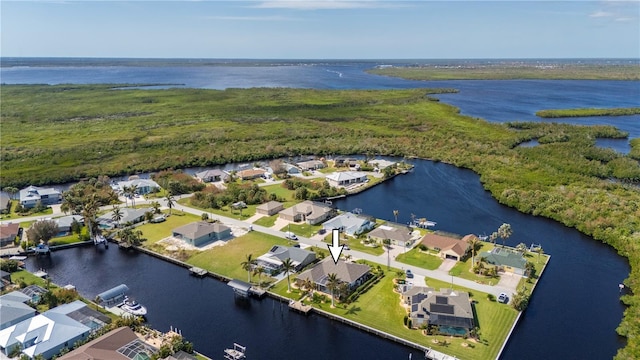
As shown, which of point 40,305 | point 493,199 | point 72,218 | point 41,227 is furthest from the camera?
point 493,199

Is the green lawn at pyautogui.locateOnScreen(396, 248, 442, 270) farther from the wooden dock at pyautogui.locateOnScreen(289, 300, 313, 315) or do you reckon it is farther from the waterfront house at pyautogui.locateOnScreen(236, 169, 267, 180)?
the waterfront house at pyautogui.locateOnScreen(236, 169, 267, 180)

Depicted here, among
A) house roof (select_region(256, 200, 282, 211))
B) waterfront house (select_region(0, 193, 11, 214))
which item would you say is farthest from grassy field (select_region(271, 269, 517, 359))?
waterfront house (select_region(0, 193, 11, 214))

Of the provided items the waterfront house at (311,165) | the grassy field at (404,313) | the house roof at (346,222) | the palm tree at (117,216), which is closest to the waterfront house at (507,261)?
the grassy field at (404,313)

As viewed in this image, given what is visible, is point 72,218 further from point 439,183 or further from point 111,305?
point 439,183

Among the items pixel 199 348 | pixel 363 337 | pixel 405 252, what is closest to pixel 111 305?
pixel 199 348

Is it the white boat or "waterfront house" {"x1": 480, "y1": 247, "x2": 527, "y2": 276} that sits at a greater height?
"waterfront house" {"x1": 480, "y1": 247, "x2": 527, "y2": 276}

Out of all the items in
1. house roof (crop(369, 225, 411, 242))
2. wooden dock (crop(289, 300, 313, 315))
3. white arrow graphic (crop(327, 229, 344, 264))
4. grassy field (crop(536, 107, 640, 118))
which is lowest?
wooden dock (crop(289, 300, 313, 315))
